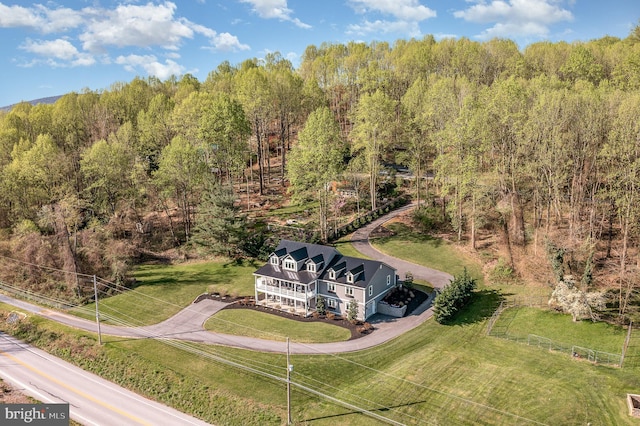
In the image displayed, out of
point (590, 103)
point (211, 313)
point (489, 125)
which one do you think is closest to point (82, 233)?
point (211, 313)

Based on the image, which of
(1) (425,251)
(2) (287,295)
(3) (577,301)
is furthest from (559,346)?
(2) (287,295)

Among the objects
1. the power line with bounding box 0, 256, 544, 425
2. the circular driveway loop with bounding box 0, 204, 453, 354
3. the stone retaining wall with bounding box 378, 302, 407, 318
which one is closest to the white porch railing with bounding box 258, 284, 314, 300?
the circular driveway loop with bounding box 0, 204, 453, 354

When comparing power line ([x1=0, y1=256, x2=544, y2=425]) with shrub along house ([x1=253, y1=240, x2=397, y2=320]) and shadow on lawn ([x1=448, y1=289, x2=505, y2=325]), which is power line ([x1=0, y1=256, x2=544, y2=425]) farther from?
shadow on lawn ([x1=448, y1=289, x2=505, y2=325])

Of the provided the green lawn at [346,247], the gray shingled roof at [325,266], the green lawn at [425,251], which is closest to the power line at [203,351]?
the gray shingled roof at [325,266]

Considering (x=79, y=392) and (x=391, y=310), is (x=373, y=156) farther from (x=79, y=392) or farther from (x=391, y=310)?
(x=79, y=392)

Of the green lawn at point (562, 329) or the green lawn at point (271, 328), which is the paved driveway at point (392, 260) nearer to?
the green lawn at point (562, 329)

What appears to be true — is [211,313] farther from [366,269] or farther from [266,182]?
[266,182]
